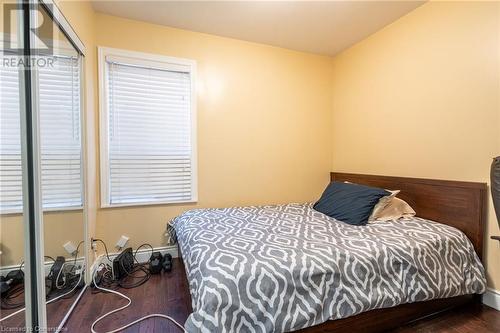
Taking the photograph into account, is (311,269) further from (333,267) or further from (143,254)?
(143,254)

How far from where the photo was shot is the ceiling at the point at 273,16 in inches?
81.7

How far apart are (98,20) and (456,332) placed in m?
3.70

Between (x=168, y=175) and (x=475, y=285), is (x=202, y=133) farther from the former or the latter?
(x=475, y=285)

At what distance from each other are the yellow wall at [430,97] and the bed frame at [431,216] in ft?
0.27

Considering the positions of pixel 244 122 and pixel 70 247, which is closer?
pixel 70 247

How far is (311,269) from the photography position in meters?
1.25

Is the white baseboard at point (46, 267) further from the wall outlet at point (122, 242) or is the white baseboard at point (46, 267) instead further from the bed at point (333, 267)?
the bed at point (333, 267)

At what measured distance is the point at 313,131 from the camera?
3.08 m

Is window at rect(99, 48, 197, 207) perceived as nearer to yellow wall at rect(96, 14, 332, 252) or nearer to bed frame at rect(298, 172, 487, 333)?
yellow wall at rect(96, 14, 332, 252)

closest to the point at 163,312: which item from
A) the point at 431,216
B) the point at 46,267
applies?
the point at 46,267

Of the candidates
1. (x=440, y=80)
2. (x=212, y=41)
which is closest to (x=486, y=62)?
(x=440, y=80)

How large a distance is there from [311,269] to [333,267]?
0.14 meters

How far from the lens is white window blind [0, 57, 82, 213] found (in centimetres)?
111

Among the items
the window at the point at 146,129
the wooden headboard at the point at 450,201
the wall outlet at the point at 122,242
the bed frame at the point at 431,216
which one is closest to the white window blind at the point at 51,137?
the window at the point at 146,129
